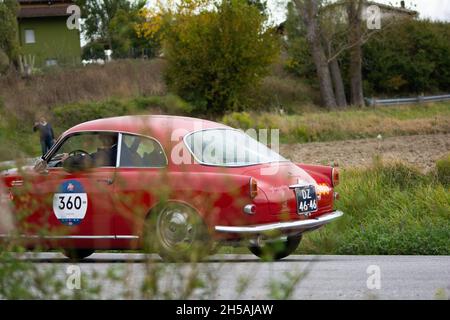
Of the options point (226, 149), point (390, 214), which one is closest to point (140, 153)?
point (226, 149)

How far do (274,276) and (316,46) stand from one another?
40502 millimetres

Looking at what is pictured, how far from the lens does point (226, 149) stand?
988cm

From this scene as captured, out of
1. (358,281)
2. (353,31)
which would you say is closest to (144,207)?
(358,281)

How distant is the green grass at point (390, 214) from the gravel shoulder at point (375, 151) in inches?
79.4

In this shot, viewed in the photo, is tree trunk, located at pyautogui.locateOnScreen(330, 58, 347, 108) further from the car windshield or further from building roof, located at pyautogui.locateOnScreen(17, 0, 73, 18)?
the car windshield

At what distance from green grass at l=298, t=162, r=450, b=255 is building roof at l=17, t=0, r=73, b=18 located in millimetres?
55181

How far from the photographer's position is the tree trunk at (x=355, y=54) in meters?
46.9

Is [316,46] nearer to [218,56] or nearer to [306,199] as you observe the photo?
[218,56]

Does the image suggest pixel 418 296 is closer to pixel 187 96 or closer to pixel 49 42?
pixel 187 96

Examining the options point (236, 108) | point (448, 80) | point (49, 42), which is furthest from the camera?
point (49, 42)

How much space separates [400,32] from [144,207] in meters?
52.1

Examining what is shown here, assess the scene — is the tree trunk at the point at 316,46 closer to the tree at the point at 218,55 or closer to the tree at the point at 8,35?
the tree at the point at 218,55

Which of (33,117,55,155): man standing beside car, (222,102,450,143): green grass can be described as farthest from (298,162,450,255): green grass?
(222,102,450,143): green grass

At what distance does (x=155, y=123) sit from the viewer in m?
A: 9.16
